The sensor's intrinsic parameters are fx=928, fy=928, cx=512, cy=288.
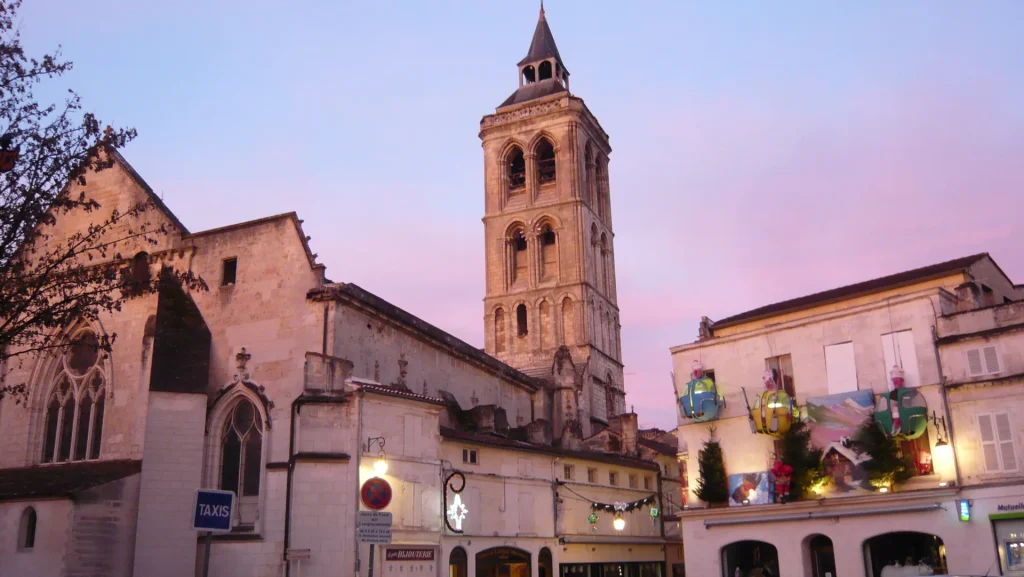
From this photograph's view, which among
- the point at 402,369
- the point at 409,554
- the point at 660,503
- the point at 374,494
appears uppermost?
the point at 402,369

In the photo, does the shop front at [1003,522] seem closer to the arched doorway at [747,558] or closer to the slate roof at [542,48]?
the arched doorway at [747,558]

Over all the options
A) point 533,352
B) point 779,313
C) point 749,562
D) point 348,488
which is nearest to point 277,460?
point 348,488

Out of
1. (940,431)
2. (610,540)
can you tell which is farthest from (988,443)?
(610,540)

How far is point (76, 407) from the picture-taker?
3064 cm

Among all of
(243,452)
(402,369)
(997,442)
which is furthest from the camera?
(402,369)

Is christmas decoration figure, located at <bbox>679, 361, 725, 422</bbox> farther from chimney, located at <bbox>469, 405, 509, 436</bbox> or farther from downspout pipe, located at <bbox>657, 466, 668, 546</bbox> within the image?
downspout pipe, located at <bbox>657, 466, 668, 546</bbox>

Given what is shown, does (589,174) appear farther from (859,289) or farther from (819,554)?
(819,554)

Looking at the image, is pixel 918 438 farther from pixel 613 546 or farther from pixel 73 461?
pixel 73 461

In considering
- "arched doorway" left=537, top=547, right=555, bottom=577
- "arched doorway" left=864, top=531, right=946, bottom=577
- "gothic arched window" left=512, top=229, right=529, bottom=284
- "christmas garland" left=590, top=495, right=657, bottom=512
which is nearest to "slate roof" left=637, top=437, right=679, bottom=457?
"christmas garland" left=590, top=495, right=657, bottom=512

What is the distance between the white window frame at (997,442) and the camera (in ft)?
78.8

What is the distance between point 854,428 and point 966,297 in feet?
17.0

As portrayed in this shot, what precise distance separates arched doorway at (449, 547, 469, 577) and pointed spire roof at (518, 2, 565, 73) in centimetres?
4531

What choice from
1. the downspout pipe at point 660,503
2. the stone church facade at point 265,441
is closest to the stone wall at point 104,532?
the stone church facade at point 265,441

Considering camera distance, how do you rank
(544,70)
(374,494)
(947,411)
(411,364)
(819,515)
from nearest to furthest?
(374,494) → (947,411) → (819,515) → (411,364) → (544,70)
